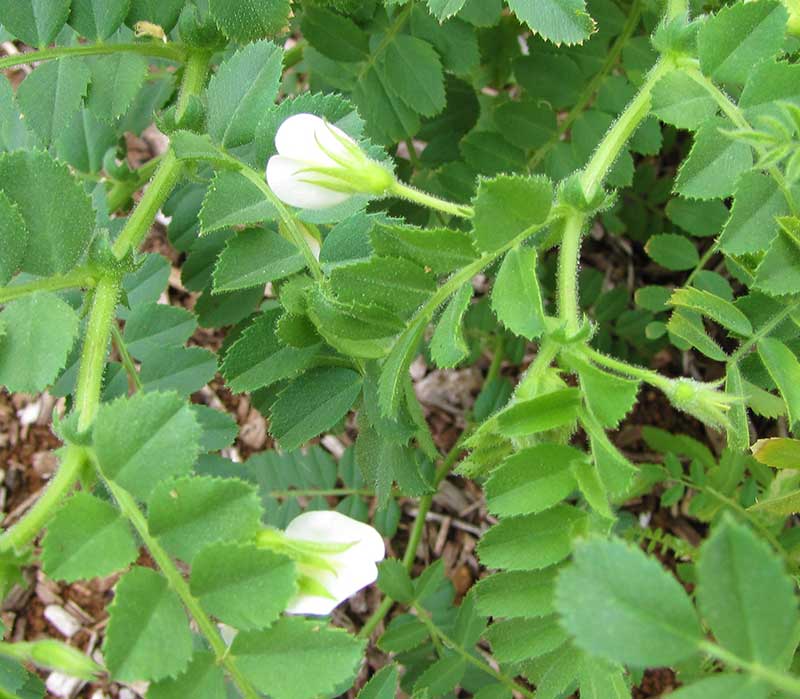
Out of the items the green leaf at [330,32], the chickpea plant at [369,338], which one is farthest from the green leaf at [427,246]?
the green leaf at [330,32]

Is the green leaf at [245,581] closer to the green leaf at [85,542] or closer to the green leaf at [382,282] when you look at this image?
the green leaf at [85,542]

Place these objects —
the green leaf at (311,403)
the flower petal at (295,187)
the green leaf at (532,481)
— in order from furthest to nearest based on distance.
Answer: the green leaf at (311,403)
the flower petal at (295,187)
the green leaf at (532,481)

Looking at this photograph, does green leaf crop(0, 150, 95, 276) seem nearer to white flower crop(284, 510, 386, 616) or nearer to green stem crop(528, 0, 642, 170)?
white flower crop(284, 510, 386, 616)

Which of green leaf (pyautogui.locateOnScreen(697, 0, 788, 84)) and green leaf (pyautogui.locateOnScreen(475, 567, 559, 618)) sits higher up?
green leaf (pyautogui.locateOnScreen(697, 0, 788, 84))

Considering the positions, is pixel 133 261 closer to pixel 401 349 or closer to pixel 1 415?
pixel 401 349

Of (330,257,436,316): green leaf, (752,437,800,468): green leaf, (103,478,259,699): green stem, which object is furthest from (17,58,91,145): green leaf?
(752,437,800,468): green leaf

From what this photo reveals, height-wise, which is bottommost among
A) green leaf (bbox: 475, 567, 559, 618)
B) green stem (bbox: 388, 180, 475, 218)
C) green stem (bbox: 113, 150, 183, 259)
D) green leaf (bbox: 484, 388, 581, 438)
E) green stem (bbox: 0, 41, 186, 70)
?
green leaf (bbox: 475, 567, 559, 618)
